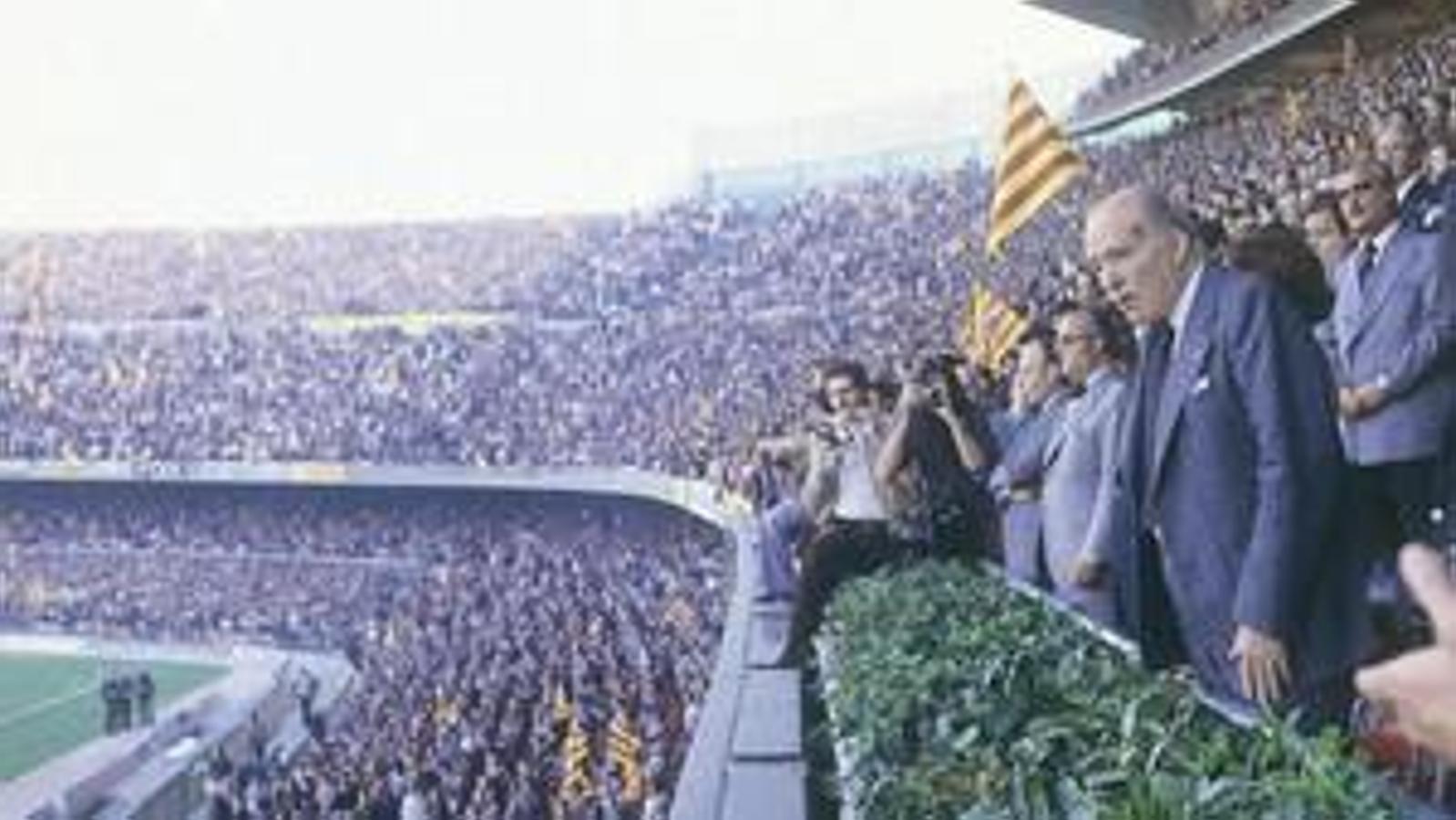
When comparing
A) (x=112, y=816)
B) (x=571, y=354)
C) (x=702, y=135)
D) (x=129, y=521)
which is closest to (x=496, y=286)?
(x=571, y=354)

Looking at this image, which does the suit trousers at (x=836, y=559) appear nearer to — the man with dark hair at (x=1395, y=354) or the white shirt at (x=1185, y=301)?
the man with dark hair at (x=1395, y=354)

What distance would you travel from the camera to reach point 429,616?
41.0 meters

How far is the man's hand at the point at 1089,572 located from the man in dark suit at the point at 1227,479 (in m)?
0.59

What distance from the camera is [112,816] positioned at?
1152 inches

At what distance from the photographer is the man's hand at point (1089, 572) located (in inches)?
219

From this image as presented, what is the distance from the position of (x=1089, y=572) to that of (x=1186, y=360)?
109 cm

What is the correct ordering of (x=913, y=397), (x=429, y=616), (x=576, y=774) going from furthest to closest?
(x=429, y=616) < (x=576, y=774) < (x=913, y=397)

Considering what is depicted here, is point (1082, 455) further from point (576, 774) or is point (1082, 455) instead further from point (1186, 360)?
point (576, 774)

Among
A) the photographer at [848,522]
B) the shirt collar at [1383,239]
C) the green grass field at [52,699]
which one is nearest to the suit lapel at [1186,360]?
the shirt collar at [1383,239]

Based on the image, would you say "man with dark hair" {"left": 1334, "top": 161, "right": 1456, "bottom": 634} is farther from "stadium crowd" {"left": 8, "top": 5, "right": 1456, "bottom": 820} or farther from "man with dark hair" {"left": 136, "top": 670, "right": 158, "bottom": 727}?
"man with dark hair" {"left": 136, "top": 670, "right": 158, "bottom": 727}

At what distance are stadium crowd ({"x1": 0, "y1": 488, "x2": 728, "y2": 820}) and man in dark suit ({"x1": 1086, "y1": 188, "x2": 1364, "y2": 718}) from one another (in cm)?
1138

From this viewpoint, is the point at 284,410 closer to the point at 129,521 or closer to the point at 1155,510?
the point at 129,521

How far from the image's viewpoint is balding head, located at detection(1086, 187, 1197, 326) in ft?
15.1

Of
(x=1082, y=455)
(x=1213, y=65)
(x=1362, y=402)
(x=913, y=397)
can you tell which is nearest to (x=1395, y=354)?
(x=1362, y=402)
